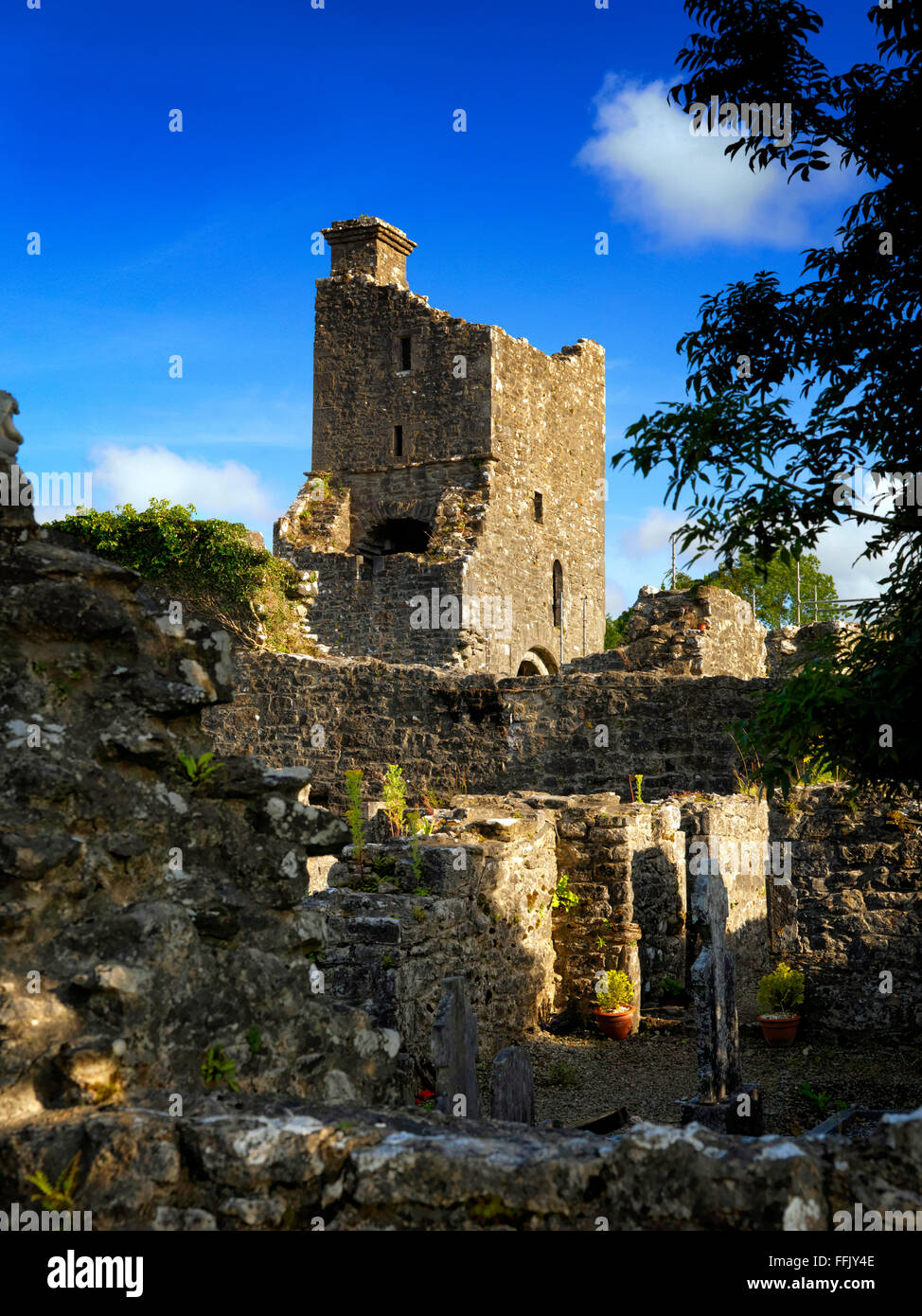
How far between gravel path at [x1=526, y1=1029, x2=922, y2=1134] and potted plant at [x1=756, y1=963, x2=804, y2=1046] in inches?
3.4

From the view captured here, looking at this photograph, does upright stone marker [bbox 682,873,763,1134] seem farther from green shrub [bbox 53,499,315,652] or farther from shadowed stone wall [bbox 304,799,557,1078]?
green shrub [bbox 53,499,315,652]

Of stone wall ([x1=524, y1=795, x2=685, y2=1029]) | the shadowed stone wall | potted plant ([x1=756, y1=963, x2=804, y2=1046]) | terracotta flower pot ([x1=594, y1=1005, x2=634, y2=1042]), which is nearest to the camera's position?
the shadowed stone wall

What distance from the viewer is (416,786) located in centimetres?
1300

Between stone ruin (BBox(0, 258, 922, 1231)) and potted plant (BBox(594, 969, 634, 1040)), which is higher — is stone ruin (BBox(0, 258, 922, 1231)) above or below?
above

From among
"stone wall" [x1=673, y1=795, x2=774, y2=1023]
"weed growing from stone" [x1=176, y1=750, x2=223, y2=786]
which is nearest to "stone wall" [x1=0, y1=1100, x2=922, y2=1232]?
"weed growing from stone" [x1=176, y1=750, x2=223, y2=786]

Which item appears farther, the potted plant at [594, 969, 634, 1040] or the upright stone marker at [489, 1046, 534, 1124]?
the potted plant at [594, 969, 634, 1040]

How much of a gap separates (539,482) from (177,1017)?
22.7 m

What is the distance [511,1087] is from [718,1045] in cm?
157

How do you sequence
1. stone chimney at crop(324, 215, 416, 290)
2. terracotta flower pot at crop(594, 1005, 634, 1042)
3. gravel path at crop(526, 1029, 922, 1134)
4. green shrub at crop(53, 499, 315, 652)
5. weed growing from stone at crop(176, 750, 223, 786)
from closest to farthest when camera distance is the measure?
1. weed growing from stone at crop(176, 750, 223, 786)
2. gravel path at crop(526, 1029, 922, 1134)
3. terracotta flower pot at crop(594, 1005, 634, 1042)
4. green shrub at crop(53, 499, 315, 652)
5. stone chimney at crop(324, 215, 416, 290)

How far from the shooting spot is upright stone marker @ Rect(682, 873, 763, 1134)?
587 centimetres

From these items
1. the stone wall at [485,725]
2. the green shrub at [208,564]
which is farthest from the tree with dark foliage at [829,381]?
the green shrub at [208,564]

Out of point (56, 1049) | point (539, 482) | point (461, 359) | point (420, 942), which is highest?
point (461, 359)
